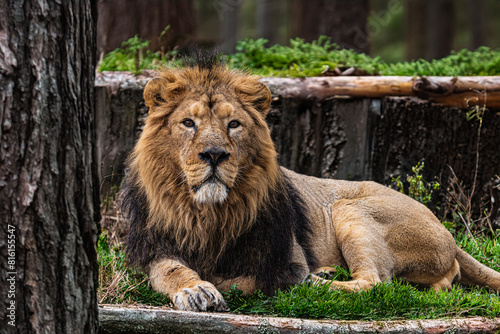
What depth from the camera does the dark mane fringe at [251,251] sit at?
457 cm

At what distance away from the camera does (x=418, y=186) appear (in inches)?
249

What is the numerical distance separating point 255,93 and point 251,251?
46.6 inches

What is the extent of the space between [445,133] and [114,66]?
12.5 feet

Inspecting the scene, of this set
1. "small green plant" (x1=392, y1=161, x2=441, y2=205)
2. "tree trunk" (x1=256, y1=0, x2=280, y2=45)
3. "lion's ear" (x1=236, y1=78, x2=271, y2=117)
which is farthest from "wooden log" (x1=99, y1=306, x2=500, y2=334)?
"tree trunk" (x1=256, y1=0, x2=280, y2=45)

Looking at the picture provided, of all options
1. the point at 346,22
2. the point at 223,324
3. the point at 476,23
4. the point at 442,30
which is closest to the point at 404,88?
the point at 223,324

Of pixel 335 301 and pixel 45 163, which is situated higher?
pixel 45 163

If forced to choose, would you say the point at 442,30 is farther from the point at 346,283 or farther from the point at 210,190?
the point at 210,190

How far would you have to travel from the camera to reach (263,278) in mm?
4520

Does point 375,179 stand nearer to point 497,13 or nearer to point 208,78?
point 208,78

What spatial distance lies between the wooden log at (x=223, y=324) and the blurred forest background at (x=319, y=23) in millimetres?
2316

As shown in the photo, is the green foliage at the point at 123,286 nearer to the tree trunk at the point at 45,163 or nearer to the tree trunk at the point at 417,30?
the tree trunk at the point at 45,163

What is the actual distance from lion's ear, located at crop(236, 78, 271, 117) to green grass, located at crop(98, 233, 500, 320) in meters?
1.37

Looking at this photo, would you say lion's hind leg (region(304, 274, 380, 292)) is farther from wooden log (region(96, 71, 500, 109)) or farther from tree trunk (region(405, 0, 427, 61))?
tree trunk (region(405, 0, 427, 61))

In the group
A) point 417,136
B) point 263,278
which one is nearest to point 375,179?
point 417,136
